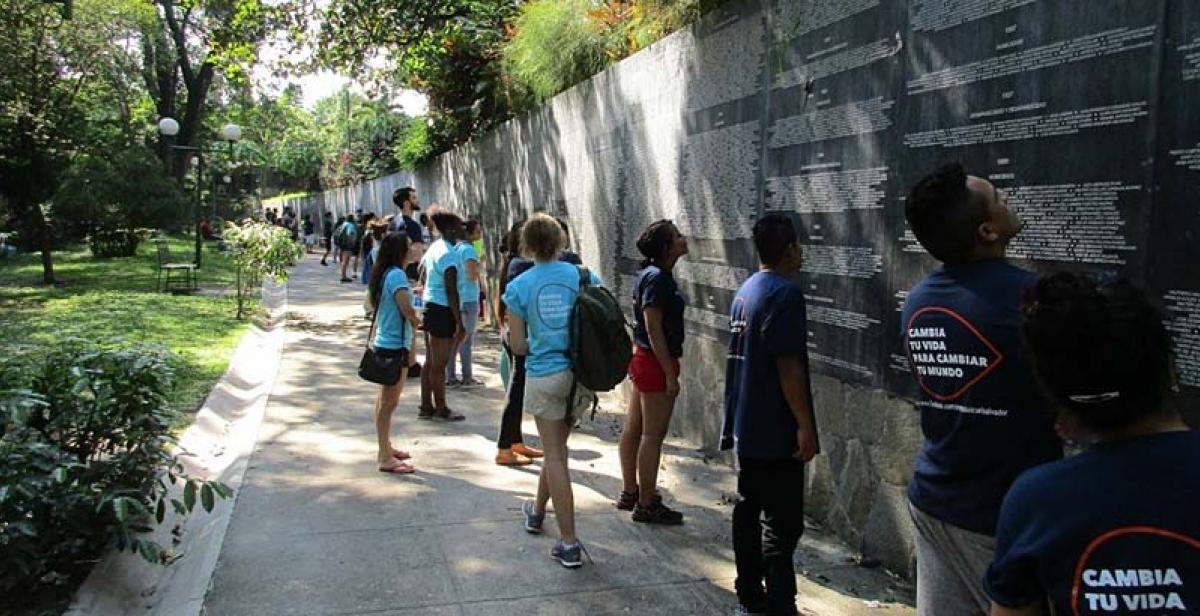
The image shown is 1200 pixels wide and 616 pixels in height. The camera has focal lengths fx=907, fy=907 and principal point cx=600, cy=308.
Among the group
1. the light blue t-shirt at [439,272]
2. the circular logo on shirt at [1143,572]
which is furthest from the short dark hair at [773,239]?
the light blue t-shirt at [439,272]

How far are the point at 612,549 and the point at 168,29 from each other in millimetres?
37086

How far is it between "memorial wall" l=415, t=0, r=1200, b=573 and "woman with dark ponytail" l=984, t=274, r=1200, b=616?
1671mm

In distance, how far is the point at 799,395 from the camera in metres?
3.69

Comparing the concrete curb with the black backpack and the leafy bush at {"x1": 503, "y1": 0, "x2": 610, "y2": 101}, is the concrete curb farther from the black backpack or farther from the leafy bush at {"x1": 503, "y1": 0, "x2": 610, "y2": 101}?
the leafy bush at {"x1": 503, "y1": 0, "x2": 610, "y2": 101}

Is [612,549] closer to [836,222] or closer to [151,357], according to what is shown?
[836,222]

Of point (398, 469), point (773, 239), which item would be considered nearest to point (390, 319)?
point (398, 469)

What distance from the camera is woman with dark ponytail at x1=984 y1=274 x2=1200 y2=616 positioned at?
148 centimetres

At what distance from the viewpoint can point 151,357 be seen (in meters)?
4.94

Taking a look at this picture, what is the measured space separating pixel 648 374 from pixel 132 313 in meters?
12.1

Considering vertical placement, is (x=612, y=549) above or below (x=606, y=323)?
below

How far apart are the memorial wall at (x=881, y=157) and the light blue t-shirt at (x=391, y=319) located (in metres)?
2.20

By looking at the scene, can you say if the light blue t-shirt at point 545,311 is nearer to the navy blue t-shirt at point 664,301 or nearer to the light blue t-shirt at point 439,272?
the navy blue t-shirt at point 664,301

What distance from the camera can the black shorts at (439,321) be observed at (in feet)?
26.0

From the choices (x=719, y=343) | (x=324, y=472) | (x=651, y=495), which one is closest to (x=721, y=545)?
(x=651, y=495)
